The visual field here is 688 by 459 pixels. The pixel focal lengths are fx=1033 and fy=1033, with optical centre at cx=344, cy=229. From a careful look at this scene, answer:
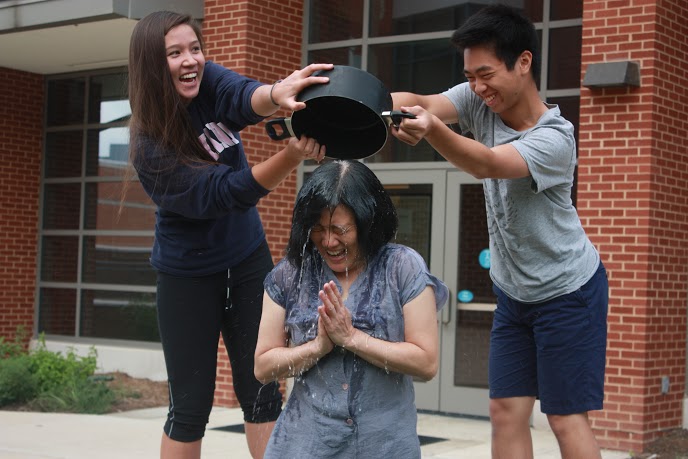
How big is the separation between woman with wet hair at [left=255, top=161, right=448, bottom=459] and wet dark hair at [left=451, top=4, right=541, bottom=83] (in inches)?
22.7

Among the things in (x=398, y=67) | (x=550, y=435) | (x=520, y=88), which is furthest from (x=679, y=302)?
(x=520, y=88)

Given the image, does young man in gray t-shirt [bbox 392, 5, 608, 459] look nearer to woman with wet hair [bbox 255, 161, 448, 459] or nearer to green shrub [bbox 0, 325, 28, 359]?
woman with wet hair [bbox 255, 161, 448, 459]

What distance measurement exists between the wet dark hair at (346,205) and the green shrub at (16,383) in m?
6.30

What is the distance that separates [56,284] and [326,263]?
941 cm

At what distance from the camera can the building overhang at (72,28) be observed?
9023 mm

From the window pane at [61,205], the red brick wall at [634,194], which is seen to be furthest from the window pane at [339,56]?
Result: the window pane at [61,205]

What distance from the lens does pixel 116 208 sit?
11.8 meters

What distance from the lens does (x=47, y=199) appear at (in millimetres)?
12453

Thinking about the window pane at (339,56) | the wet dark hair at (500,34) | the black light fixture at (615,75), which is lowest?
the wet dark hair at (500,34)

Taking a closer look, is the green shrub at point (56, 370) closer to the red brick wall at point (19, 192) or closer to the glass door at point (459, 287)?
the red brick wall at point (19, 192)

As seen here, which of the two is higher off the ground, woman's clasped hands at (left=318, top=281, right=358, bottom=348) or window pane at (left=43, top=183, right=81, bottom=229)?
window pane at (left=43, top=183, right=81, bottom=229)

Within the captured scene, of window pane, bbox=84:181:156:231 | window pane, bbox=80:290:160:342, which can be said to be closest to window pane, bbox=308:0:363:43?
window pane, bbox=84:181:156:231

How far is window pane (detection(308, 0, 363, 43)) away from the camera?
9445mm

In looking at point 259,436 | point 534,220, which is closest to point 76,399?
point 259,436
